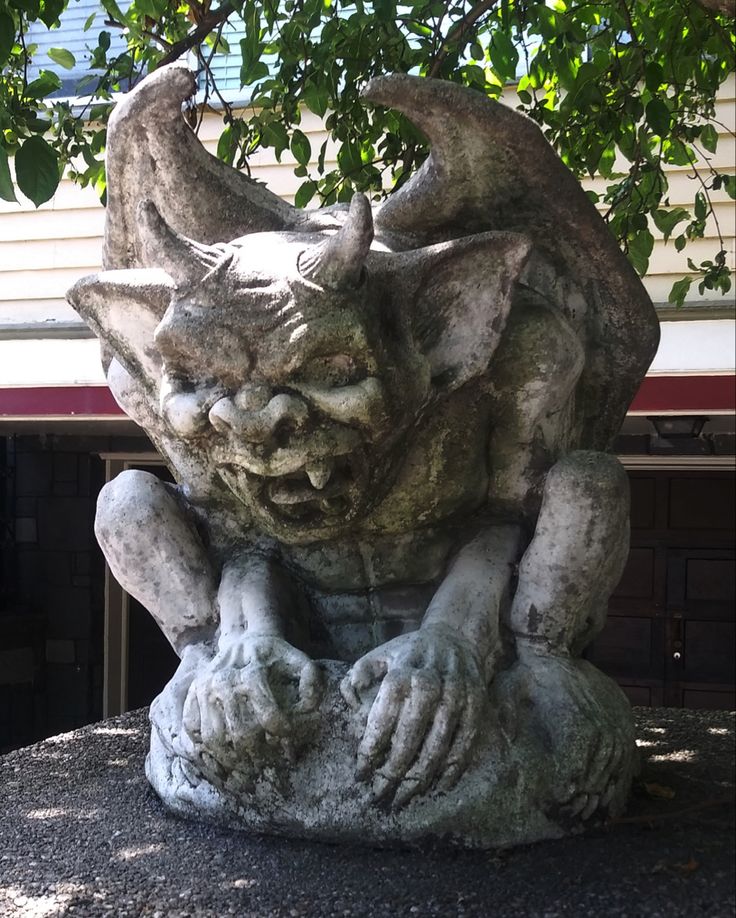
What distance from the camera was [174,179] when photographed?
1.95m

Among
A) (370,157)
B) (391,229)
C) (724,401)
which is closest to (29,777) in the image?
(391,229)

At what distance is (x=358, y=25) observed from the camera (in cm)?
292

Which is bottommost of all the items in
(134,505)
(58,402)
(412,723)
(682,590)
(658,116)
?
(682,590)

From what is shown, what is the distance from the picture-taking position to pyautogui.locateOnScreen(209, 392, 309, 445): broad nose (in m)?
1.56

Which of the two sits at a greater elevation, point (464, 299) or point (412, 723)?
point (464, 299)

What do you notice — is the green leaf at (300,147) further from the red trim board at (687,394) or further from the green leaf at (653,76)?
the red trim board at (687,394)

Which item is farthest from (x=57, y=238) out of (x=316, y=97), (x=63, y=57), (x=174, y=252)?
(x=174, y=252)

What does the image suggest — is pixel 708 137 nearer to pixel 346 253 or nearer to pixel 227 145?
pixel 227 145

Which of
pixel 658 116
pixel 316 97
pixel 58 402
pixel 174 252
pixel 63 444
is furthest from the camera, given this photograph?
pixel 63 444

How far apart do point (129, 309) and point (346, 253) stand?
44 cm

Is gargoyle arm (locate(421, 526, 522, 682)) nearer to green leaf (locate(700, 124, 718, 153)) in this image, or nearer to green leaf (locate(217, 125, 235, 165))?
green leaf (locate(217, 125, 235, 165))

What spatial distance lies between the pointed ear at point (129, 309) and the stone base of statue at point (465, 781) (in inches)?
22.0

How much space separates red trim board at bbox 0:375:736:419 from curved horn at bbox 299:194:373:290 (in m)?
2.12

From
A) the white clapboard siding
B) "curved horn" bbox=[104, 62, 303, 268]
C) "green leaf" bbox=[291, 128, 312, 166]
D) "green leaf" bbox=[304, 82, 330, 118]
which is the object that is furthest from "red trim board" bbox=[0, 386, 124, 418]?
"curved horn" bbox=[104, 62, 303, 268]
